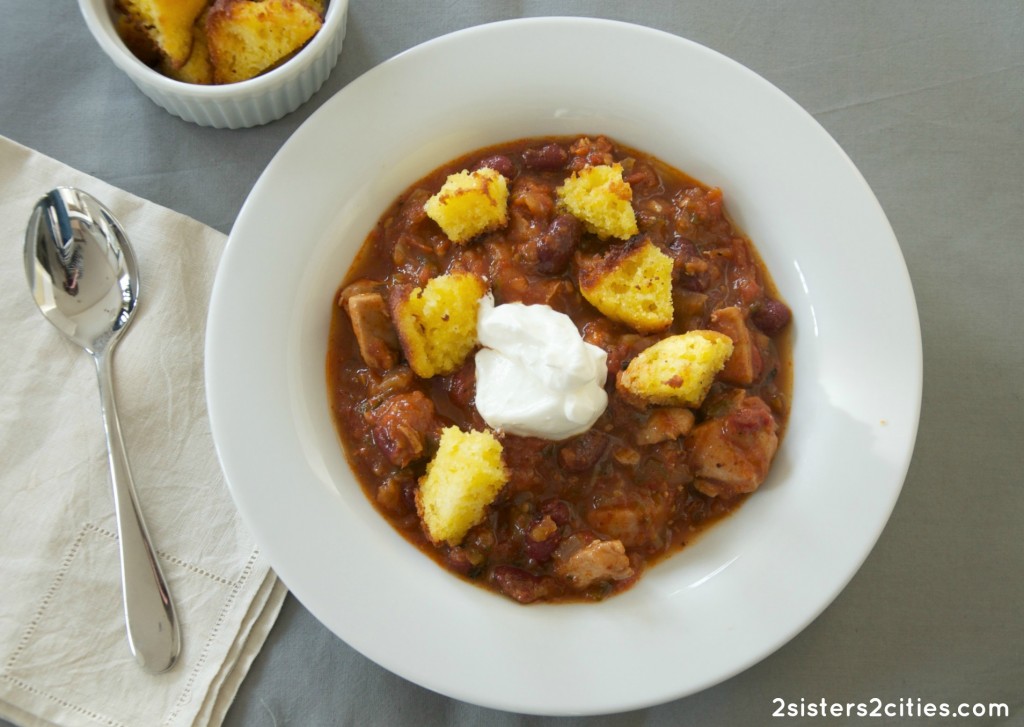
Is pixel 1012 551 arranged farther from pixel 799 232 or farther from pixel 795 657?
pixel 799 232

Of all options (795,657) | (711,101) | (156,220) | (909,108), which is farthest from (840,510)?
(156,220)

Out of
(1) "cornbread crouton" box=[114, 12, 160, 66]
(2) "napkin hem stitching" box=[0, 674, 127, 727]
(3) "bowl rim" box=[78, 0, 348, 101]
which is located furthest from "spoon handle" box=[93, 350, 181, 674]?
(1) "cornbread crouton" box=[114, 12, 160, 66]

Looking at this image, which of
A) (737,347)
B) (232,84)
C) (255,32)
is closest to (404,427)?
(737,347)

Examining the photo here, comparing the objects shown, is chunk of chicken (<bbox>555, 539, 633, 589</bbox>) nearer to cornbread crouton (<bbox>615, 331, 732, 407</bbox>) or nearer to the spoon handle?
cornbread crouton (<bbox>615, 331, 732, 407</bbox>)

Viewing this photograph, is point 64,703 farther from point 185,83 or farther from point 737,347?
point 737,347

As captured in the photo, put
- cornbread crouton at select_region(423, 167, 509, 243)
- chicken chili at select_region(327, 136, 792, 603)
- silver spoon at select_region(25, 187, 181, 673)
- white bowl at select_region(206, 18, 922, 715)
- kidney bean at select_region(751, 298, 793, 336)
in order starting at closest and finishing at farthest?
white bowl at select_region(206, 18, 922, 715), chicken chili at select_region(327, 136, 792, 603), cornbread crouton at select_region(423, 167, 509, 243), kidney bean at select_region(751, 298, 793, 336), silver spoon at select_region(25, 187, 181, 673)
